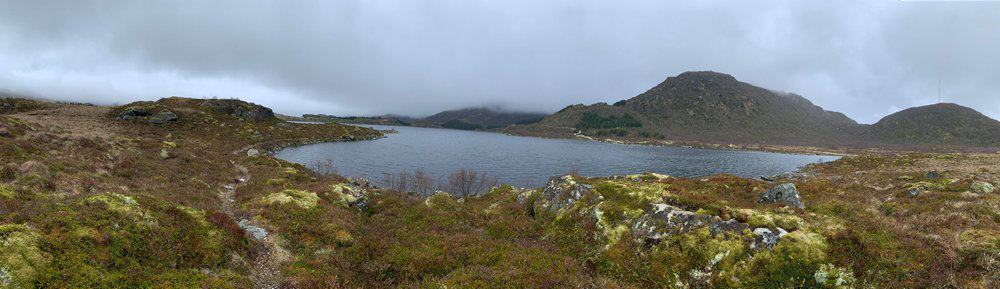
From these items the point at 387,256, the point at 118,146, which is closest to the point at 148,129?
the point at 118,146

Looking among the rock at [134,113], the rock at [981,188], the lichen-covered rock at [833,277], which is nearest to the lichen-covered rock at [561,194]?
the lichen-covered rock at [833,277]

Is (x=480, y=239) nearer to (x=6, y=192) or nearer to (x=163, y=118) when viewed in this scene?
(x=6, y=192)

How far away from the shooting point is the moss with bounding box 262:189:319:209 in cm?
2398

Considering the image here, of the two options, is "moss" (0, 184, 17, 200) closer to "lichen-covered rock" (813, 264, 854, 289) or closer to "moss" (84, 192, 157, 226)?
"moss" (84, 192, 157, 226)

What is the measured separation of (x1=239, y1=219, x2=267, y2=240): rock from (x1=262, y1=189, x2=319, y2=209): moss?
3.13 m

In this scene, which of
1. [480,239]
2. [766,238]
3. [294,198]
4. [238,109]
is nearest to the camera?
[766,238]

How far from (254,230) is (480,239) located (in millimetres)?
11723

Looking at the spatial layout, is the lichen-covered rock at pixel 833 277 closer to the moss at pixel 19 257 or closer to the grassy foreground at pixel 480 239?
the grassy foreground at pixel 480 239

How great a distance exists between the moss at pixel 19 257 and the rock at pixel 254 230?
7388 millimetres

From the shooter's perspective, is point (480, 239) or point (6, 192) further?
point (480, 239)

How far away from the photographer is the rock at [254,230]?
18969 mm

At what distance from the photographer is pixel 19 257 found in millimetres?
11008

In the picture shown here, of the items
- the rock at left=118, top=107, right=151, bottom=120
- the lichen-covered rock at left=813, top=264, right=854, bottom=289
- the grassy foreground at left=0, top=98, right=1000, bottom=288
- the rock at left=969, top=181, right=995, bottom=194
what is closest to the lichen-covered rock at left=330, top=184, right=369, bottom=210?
the grassy foreground at left=0, top=98, right=1000, bottom=288

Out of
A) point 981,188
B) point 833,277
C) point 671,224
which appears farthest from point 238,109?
point 981,188
